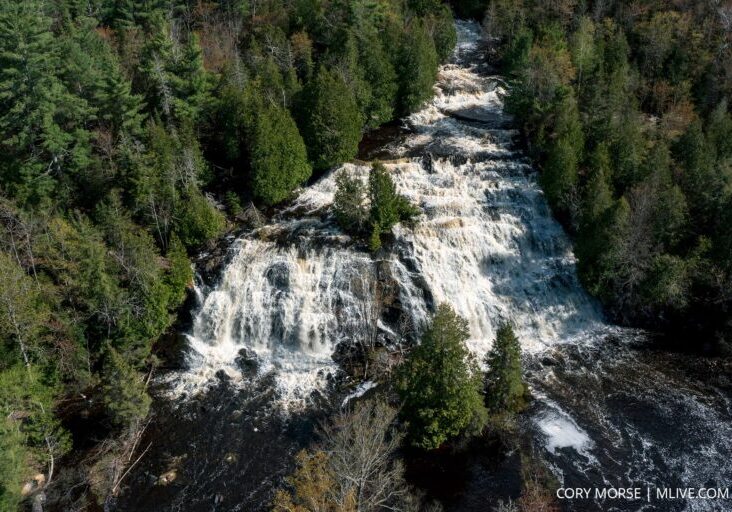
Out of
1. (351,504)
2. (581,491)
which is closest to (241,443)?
(351,504)

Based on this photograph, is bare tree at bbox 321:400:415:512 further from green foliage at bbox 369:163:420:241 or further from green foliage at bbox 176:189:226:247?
green foliage at bbox 176:189:226:247

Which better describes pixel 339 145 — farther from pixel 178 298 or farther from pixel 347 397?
pixel 347 397

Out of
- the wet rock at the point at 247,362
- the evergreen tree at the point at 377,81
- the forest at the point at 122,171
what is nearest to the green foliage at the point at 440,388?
the wet rock at the point at 247,362

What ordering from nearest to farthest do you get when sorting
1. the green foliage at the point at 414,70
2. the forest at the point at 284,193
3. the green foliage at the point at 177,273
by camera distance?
1. the forest at the point at 284,193
2. the green foliage at the point at 177,273
3. the green foliage at the point at 414,70

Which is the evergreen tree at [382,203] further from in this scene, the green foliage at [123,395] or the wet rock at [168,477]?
the wet rock at [168,477]

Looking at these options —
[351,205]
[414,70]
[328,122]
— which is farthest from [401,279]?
[414,70]

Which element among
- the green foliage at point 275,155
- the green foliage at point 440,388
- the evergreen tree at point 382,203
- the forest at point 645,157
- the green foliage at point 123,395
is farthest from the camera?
the green foliage at point 275,155
